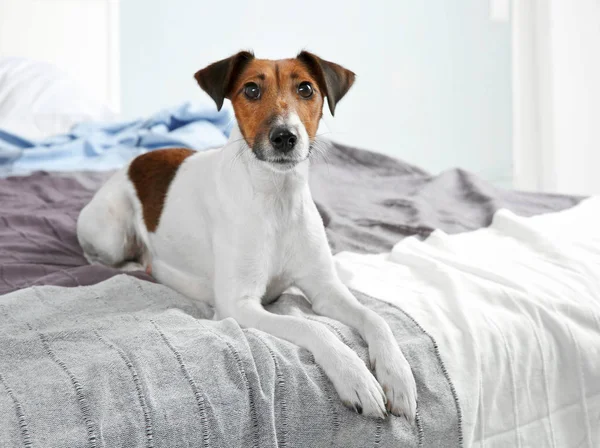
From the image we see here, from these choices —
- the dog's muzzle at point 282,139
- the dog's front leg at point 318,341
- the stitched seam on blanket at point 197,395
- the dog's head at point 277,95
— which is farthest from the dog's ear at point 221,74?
the stitched seam on blanket at point 197,395

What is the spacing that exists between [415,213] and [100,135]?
2.05 m

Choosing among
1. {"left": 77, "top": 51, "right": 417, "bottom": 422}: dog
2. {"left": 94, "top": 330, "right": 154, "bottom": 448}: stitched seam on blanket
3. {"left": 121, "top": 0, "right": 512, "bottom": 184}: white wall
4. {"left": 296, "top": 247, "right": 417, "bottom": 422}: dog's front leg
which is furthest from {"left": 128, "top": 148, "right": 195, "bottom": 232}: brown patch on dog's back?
{"left": 121, "top": 0, "right": 512, "bottom": 184}: white wall

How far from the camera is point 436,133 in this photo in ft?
A: 22.1

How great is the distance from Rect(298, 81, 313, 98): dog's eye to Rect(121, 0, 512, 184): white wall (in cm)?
430

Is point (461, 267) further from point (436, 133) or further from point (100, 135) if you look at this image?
point (436, 133)

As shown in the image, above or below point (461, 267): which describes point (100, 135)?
above

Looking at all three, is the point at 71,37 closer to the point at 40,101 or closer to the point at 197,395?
the point at 40,101

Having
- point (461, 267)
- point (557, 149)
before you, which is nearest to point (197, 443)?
point (461, 267)

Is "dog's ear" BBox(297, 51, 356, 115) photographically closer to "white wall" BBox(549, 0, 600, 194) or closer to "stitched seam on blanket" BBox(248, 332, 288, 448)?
"stitched seam on blanket" BBox(248, 332, 288, 448)

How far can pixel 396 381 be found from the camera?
149 cm

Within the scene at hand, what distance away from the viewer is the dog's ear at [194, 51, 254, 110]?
1.92 meters

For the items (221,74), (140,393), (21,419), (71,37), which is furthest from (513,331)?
(71,37)

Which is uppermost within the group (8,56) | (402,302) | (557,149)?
(8,56)

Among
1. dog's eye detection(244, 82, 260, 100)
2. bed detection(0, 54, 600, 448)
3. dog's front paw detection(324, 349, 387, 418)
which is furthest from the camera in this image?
dog's eye detection(244, 82, 260, 100)
